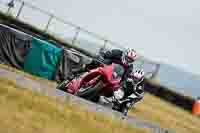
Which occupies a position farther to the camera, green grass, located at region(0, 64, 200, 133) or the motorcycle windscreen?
green grass, located at region(0, 64, 200, 133)

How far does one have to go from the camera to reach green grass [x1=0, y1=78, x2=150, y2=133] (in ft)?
26.8

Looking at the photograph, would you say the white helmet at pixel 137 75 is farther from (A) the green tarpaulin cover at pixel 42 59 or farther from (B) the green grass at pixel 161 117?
(A) the green tarpaulin cover at pixel 42 59

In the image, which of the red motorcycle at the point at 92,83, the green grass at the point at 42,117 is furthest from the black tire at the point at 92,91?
the green grass at the point at 42,117

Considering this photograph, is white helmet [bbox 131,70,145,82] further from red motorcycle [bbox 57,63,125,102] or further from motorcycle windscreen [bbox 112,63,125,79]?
red motorcycle [bbox 57,63,125,102]

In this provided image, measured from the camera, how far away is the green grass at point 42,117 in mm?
8164

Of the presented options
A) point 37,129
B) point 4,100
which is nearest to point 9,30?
point 4,100

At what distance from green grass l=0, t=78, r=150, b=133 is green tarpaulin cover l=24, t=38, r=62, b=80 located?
6943 millimetres

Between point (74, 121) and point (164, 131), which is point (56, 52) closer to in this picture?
point (164, 131)

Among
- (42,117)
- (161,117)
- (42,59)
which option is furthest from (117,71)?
(161,117)

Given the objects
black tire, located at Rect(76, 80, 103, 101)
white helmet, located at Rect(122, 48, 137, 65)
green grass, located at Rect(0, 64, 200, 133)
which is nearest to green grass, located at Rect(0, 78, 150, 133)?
black tire, located at Rect(76, 80, 103, 101)

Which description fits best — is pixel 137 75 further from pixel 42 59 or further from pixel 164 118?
pixel 164 118

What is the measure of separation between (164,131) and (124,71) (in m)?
3.10

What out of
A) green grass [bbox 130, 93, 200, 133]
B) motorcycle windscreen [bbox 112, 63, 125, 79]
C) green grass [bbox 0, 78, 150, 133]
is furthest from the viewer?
green grass [bbox 130, 93, 200, 133]

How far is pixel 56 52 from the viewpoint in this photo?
18562mm
